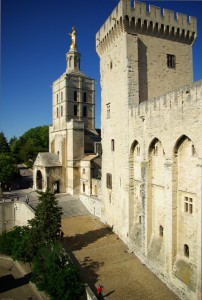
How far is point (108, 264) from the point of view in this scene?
698 inches

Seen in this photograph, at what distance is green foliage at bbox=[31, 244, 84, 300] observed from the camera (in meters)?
14.3

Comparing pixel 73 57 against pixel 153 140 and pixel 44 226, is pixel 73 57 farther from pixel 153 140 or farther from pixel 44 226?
pixel 44 226

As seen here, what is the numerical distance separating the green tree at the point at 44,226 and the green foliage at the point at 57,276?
172 cm

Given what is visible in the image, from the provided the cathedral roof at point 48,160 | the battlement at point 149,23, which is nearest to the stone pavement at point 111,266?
the cathedral roof at point 48,160

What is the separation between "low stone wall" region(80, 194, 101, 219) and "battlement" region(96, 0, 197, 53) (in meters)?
17.1

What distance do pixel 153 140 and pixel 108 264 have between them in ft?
31.0

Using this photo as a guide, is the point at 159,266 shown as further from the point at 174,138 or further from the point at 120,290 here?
the point at 174,138

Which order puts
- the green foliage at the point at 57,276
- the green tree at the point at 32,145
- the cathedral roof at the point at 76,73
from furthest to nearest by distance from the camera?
1. the green tree at the point at 32,145
2. the cathedral roof at the point at 76,73
3. the green foliage at the point at 57,276

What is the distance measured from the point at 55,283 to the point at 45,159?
2376cm

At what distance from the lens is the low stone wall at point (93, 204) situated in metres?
27.7

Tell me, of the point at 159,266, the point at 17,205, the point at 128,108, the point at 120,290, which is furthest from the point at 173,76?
the point at 17,205

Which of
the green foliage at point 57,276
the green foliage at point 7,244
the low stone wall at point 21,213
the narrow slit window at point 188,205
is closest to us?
the green foliage at point 57,276

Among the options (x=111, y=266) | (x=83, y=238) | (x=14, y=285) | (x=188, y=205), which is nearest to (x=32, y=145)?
(x=83, y=238)

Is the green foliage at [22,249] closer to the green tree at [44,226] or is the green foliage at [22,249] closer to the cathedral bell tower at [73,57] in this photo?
the green tree at [44,226]
